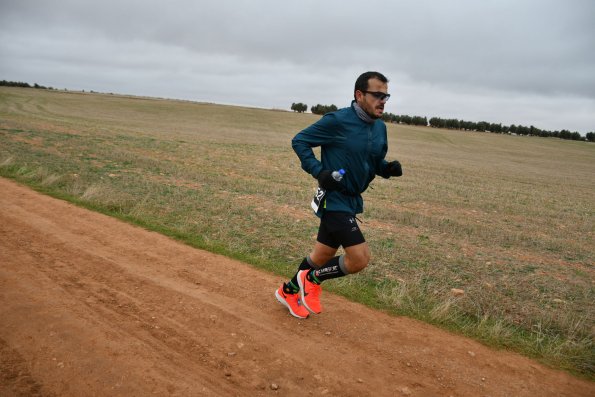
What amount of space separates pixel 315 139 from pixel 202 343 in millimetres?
2186

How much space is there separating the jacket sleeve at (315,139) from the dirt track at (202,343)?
1665 mm

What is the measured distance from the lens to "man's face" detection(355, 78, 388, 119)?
4.04 meters

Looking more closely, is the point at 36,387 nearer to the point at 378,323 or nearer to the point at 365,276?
the point at 378,323

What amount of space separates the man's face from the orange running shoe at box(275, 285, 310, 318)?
83.2 inches

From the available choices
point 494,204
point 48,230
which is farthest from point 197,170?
point 494,204

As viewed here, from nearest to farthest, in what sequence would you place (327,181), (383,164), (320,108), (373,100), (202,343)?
(202,343), (327,181), (373,100), (383,164), (320,108)

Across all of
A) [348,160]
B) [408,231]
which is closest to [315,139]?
[348,160]

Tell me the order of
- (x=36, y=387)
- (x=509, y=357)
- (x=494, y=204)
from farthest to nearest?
(x=494, y=204) < (x=509, y=357) < (x=36, y=387)

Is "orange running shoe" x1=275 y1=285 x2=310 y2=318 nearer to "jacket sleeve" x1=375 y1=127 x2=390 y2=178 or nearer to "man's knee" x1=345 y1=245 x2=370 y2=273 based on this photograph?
"man's knee" x1=345 y1=245 x2=370 y2=273

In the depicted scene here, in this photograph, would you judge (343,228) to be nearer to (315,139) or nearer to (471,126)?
(315,139)

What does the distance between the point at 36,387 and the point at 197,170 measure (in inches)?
506

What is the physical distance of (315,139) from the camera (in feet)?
13.7

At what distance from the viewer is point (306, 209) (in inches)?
417

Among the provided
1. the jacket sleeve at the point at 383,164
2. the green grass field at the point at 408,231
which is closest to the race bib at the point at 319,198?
the jacket sleeve at the point at 383,164
